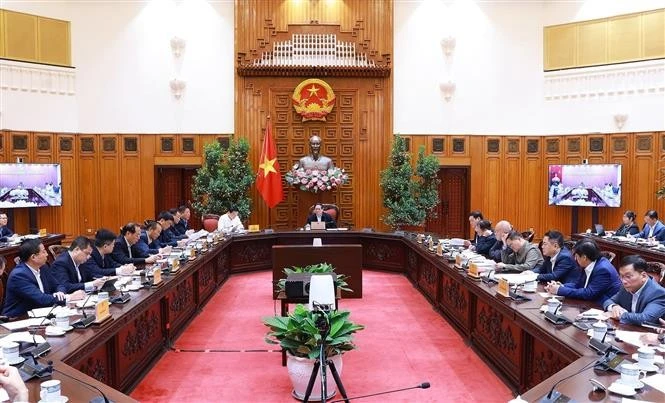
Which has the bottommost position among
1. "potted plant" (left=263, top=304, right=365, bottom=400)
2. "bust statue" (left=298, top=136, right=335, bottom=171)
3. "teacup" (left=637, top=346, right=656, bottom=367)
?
"potted plant" (left=263, top=304, right=365, bottom=400)

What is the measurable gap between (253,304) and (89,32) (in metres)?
8.20

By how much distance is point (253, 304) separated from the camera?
714 cm

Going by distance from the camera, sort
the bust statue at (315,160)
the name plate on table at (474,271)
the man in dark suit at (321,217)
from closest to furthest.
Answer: the name plate on table at (474,271) → the man in dark suit at (321,217) → the bust statue at (315,160)

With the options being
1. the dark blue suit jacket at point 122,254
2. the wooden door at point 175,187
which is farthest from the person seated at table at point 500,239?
the wooden door at point 175,187

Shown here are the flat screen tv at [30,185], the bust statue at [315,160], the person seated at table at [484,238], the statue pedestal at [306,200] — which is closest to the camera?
the person seated at table at [484,238]

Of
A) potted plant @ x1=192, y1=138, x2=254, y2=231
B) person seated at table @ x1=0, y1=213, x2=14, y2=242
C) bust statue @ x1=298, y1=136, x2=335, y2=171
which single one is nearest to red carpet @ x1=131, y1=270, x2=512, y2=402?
person seated at table @ x1=0, y1=213, x2=14, y2=242

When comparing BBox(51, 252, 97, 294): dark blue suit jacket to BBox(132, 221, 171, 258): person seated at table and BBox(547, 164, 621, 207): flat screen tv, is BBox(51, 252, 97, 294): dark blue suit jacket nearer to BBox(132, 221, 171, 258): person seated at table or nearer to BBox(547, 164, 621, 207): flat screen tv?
BBox(132, 221, 171, 258): person seated at table

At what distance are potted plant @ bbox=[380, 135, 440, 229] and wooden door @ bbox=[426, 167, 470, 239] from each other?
1.26 m

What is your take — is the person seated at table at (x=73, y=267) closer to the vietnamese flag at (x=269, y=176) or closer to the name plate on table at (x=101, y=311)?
the name plate on table at (x=101, y=311)

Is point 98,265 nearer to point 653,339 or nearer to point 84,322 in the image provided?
point 84,322

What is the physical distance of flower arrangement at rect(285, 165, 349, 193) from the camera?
10883 mm

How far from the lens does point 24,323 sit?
3506 mm

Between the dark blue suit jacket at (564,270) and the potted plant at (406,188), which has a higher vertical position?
the potted plant at (406,188)

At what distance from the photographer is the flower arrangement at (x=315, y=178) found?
1088 centimetres
